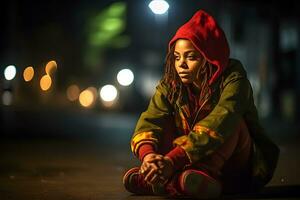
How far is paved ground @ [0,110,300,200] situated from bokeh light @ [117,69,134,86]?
2382 cm

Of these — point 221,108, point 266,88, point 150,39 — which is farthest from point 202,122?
point 150,39

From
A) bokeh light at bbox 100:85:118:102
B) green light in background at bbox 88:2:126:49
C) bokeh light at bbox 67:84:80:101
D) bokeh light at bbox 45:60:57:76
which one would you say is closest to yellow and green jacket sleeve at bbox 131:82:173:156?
bokeh light at bbox 100:85:118:102

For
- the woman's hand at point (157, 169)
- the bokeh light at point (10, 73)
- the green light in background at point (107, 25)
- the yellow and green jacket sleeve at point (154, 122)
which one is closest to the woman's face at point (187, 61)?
the yellow and green jacket sleeve at point (154, 122)

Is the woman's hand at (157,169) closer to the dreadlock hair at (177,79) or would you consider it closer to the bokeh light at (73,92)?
the dreadlock hair at (177,79)

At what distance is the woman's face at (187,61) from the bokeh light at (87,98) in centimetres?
3302

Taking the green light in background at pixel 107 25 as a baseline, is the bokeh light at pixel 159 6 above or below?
above

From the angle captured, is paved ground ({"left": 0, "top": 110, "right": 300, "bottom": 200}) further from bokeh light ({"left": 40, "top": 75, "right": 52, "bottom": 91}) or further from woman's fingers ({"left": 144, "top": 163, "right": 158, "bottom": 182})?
bokeh light ({"left": 40, "top": 75, "right": 52, "bottom": 91})

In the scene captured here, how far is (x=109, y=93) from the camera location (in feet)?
122

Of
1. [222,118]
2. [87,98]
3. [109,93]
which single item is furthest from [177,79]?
[87,98]

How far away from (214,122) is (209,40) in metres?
0.74

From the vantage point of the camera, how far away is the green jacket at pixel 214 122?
593 centimetres

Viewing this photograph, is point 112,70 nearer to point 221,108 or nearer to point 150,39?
point 150,39

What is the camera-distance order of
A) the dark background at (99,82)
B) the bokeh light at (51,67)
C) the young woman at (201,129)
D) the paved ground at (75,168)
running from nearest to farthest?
the young woman at (201,129) → the paved ground at (75,168) → the dark background at (99,82) → the bokeh light at (51,67)

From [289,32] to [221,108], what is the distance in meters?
25.7
